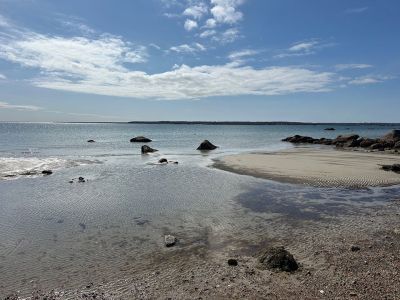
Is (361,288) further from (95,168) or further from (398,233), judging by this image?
(95,168)

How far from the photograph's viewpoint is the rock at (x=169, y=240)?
11852mm

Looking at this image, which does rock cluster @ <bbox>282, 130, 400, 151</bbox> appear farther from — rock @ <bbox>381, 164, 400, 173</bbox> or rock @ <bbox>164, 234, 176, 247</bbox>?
rock @ <bbox>164, 234, 176, 247</bbox>

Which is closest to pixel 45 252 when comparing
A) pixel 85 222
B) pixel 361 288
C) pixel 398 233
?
pixel 85 222

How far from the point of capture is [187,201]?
59.6 feet

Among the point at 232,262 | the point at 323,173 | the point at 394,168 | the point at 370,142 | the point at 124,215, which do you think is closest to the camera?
the point at 232,262

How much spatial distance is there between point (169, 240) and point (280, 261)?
12.9ft

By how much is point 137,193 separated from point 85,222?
588 centimetres

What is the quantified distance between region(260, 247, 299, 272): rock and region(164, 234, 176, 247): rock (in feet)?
10.4

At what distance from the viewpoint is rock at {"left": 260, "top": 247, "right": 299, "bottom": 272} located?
9.59 metres

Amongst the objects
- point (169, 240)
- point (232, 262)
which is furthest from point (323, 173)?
point (232, 262)

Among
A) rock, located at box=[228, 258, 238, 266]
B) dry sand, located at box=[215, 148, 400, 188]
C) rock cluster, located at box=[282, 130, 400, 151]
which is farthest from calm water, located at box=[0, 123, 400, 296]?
rock cluster, located at box=[282, 130, 400, 151]

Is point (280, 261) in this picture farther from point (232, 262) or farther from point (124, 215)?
point (124, 215)

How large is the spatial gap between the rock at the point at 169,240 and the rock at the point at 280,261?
317cm

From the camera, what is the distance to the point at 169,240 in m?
12.1
